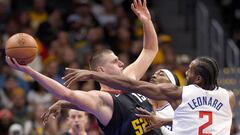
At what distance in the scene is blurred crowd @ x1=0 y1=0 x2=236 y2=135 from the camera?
1345 centimetres

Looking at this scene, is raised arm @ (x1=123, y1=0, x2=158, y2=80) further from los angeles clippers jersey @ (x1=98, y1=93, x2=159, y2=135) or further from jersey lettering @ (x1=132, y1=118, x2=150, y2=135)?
jersey lettering @ (x1=132, y1=118, x2=150, y2=135)

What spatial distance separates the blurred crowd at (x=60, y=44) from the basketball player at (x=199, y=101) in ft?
17.0

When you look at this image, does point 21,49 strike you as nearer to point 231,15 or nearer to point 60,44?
point 60,44

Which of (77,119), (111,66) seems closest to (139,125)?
(111,66)

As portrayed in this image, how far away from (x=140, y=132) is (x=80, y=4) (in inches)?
332

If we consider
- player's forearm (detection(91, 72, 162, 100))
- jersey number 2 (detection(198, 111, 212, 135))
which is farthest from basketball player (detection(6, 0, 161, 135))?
jersey number 2 (detection(198, 111, 212, 135))

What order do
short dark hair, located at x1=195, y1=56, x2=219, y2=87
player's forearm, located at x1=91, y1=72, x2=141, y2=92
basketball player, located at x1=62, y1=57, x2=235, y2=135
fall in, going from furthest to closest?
short dark hair, located at x1=195, y1=56, x2=219, y2=87 < basketball player, located at x1=62, y1=57, x2=235, y2=135 < player's forearm, located at x1=91, y1=72, x2=141, y2=92

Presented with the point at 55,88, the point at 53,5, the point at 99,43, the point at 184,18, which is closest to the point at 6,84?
the point at 99,43

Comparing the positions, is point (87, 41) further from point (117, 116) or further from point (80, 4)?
point (117, 116)

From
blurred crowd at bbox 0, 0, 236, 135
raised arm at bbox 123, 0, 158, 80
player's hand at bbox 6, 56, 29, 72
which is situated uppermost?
player's hand at bbox 6, 56, 29, 72

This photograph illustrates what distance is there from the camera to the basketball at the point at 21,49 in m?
7.54

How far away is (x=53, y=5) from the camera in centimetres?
1706

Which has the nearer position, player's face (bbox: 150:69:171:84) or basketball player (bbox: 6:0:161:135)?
basketball player (bbox: 6:0:161:135)

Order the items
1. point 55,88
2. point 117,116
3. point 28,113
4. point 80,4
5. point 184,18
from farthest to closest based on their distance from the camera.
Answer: point 184,18
point 80,4
point 28,113
point 117,116
point 55,88
